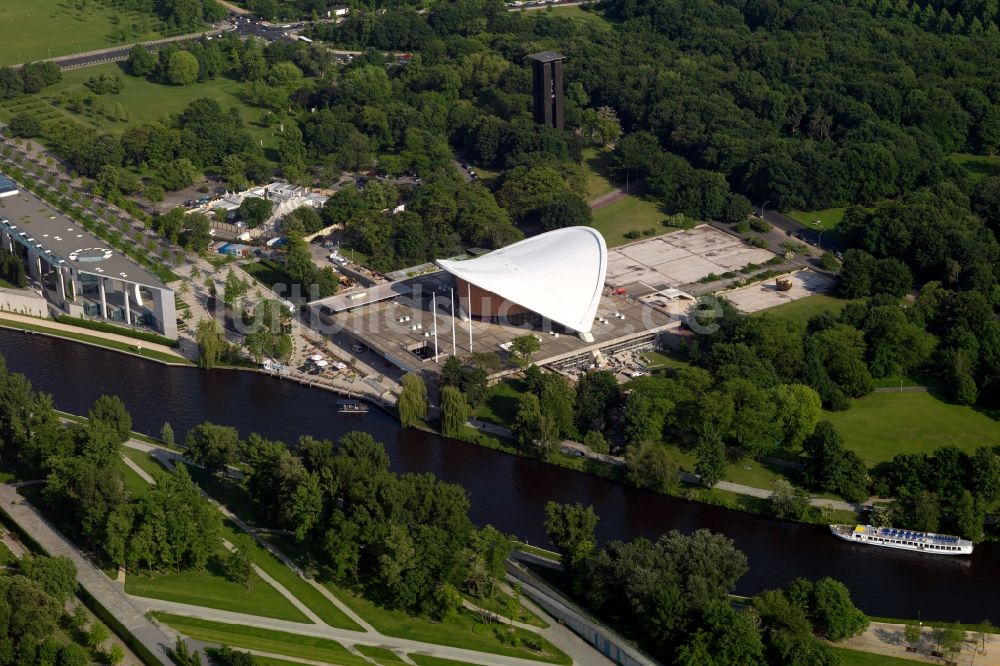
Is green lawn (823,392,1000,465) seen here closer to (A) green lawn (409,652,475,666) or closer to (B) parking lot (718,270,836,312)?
(B) parking lot (718,270,836,312)

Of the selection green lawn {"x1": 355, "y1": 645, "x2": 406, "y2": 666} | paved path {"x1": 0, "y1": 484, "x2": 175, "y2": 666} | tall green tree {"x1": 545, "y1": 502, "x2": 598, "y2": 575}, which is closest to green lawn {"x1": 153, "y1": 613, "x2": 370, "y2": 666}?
green lawn {"x1": 355, "y1": 645, "x2": 406, "y2": 666}

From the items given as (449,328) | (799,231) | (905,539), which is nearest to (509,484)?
(449,328)

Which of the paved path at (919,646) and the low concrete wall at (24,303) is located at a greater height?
the low concrete wall at (24,303)

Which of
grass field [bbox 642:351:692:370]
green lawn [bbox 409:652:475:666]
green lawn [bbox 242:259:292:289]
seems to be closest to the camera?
green lawn [bbox 409:652:475:666]

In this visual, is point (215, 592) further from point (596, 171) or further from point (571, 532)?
point (596, 171)

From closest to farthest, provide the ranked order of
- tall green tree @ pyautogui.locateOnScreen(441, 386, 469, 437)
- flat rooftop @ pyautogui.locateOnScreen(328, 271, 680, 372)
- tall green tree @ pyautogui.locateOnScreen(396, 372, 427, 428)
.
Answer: tall green tree @ pyautogui.locateOnScreen(441, 386, 469, 437)
tall green tree @ pyautogui.locateOnScreen(396, 372, 427, 428)
flat rooftop @ pyautogui.locateOnScreen(328, 271, 680, 372)

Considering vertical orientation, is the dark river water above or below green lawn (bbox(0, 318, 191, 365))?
below

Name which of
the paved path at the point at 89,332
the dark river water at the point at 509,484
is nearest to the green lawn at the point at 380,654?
the dark river water at the point at 509,484

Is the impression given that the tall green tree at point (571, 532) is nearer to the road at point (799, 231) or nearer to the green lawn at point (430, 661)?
the green lawn at point (430, 661)
